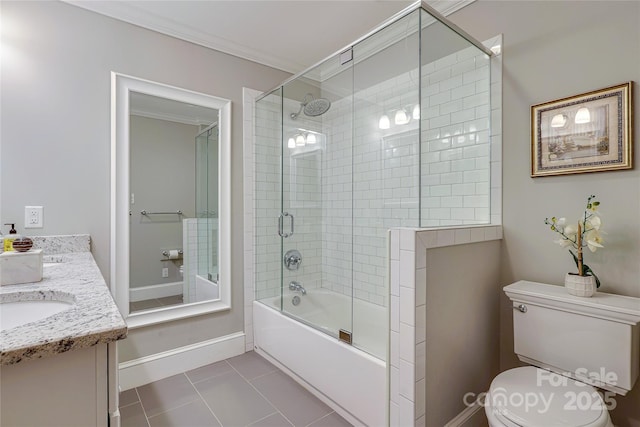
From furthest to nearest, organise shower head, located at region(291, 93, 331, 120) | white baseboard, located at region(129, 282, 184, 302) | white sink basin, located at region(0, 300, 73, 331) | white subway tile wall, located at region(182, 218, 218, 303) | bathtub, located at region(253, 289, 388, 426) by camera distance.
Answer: shower head, located at region(291, 93, 331, 120) < white subway tile wall, located at region(182, 218, 218, 303) < white baseboard, located at region(129, 282, 184, 302) < bathtub, located at region(253, 289, 388, 426) < white sink basin, located at region(0, 300, 73, 331)

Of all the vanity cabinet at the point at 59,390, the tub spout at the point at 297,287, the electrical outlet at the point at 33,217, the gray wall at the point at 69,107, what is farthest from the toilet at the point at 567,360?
the electrical outlet at the point at 33,217

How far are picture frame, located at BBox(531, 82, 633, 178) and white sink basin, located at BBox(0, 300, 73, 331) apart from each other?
2312 mm

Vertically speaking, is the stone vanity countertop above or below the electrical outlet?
below

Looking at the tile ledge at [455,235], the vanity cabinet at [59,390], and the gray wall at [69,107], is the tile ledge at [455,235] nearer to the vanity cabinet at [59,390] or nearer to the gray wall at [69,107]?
the vanity cabinet at [59,390]

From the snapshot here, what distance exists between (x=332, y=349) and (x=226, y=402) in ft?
2.59

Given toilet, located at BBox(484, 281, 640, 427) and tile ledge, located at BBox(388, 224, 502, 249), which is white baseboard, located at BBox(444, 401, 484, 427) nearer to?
toilet, located at BBox(484, 281, 640, 427)

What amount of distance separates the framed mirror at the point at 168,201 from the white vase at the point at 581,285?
2314mm

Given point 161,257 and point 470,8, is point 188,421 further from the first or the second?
point 470,8

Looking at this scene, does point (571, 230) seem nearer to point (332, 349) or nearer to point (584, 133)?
point (584, 133)

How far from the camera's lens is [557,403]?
4.05ft

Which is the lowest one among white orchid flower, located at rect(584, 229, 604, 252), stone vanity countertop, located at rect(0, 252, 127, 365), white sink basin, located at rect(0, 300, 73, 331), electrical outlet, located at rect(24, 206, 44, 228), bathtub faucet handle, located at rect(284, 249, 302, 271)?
bathtub faucet handle, located at rect(284, 249, 302, 271)

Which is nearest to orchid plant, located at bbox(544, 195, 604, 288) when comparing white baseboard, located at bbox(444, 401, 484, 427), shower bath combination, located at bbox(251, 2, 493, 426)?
shower bath combination, located at bbox(251, 2, 493, 426)

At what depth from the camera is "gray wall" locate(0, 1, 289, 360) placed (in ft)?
6.04

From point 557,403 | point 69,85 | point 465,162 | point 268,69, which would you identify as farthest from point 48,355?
point 268,69
